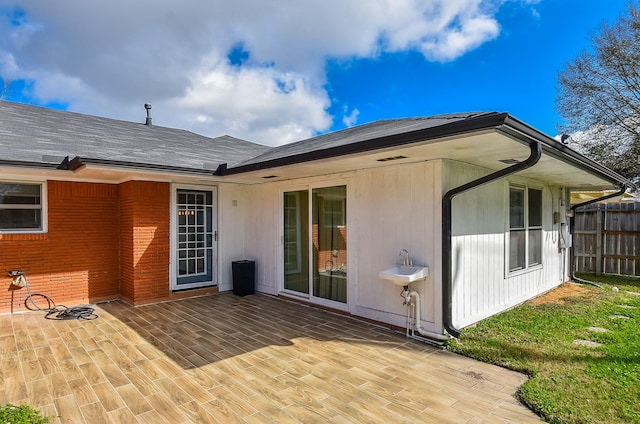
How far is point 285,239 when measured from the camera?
6.65m

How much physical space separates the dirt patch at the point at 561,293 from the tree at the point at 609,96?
7.75 meters

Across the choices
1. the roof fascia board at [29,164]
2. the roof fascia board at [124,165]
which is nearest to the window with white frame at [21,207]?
the roof fascia board at [29,164]

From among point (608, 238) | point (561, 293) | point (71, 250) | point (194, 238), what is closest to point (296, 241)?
point (194, 238)

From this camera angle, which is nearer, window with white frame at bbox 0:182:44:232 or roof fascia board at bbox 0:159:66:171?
roof fascia board at bbox 0:159:66:171

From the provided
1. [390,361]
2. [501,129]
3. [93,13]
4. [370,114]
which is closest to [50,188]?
[93,13]

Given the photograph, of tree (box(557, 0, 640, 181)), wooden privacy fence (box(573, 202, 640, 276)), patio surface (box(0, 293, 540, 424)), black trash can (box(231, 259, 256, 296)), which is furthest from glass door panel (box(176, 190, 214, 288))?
tree (box(557, 0, 640, 181))

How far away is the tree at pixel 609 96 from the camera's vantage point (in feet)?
37.8

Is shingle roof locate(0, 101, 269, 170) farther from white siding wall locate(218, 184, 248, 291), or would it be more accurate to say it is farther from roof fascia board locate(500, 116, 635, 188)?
roof fascia board locate(500, 116, 635, 188)

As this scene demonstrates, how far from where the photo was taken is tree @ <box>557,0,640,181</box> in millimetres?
11508

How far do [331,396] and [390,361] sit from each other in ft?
3.28

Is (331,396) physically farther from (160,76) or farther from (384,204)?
(160,76)

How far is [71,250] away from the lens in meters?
6.09

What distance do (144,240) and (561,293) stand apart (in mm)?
8504

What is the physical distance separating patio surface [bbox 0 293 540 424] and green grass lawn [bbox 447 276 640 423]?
Answer: 0.23 meters
